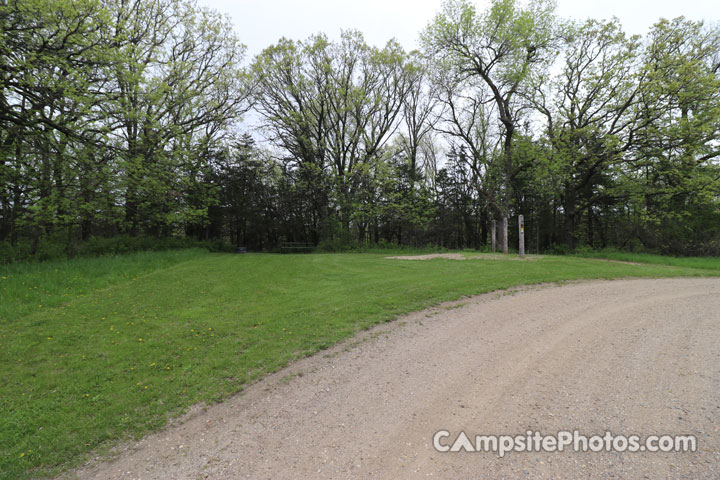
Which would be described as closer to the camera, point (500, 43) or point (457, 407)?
point (457, 407)

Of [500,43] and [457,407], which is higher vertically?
[500,43]

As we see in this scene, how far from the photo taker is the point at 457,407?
283cm

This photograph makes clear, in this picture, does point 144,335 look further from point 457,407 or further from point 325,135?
point 325,135

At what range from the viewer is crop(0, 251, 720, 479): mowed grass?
276 cm

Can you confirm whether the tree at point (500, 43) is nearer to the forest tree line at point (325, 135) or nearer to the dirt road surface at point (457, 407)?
the forest tree line at point (325, 135)

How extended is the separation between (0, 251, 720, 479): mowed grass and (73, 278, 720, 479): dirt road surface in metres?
0.45

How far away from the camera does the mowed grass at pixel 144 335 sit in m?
2.76

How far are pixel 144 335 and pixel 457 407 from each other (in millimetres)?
4880

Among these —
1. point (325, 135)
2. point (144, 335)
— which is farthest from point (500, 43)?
point (144, 335)

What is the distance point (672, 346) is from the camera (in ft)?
13.4

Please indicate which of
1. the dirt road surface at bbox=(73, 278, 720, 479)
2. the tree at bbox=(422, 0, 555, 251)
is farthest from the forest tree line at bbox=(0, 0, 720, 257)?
the dirt road surface at bbox=(73, 278, 720, 479)

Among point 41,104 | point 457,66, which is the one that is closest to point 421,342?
point 41,104

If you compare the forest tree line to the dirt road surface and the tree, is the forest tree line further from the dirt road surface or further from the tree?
the dirt road surface

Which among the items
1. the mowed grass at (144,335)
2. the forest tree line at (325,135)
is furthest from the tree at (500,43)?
the mowed grass at (144,335)
